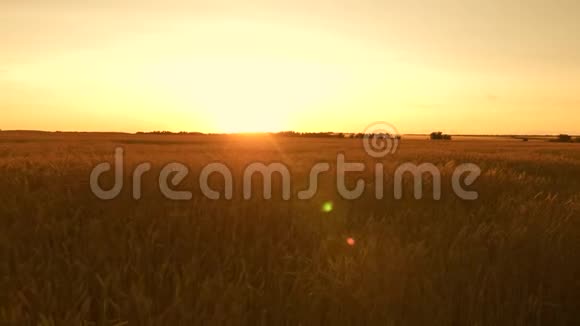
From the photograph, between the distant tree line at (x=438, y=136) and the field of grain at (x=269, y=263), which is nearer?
the field of grain at (x=269, y=263)

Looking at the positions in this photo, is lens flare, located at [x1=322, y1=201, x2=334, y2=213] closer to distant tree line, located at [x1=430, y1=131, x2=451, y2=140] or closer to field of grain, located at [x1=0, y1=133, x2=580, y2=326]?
field of grain, located at [x1=0, y1=133, x2=580, y2=326]

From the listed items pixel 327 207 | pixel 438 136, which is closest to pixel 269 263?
pixel 327 207

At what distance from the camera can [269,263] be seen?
2.24 m

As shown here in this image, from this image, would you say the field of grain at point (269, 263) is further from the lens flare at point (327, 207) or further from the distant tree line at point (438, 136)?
the distant tree line at point (438, 136)

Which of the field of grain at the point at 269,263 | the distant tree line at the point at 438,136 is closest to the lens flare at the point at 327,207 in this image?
the field of grain at the point at 269,263

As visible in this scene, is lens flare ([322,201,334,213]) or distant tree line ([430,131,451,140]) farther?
distant tree line ([430,131,451,140])

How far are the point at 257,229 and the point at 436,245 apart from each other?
1.11 metres

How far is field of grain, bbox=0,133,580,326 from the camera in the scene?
1774 millimetres

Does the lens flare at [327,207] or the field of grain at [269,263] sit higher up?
the lens flare at [327,207]

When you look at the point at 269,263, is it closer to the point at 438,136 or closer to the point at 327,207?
the point at 327,207

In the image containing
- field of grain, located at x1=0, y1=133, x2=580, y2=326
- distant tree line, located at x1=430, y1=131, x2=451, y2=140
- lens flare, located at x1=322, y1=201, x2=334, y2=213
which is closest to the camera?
field of grain, located at x1=0, y1=133, x2=580, y2=326

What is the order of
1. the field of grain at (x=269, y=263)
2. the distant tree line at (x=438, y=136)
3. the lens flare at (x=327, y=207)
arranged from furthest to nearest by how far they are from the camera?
the distant tree line at (x=438, y=136), the lens flare at (x=327, y=207), the field of grain at (x=269, y=263)

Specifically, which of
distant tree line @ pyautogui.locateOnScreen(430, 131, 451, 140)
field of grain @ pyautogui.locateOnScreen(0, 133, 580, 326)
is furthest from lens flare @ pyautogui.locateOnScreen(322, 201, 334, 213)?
distant tree line @ pyautogui.locateOnScreen(430, 131, 451, 140)

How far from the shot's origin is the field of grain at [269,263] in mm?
1774
